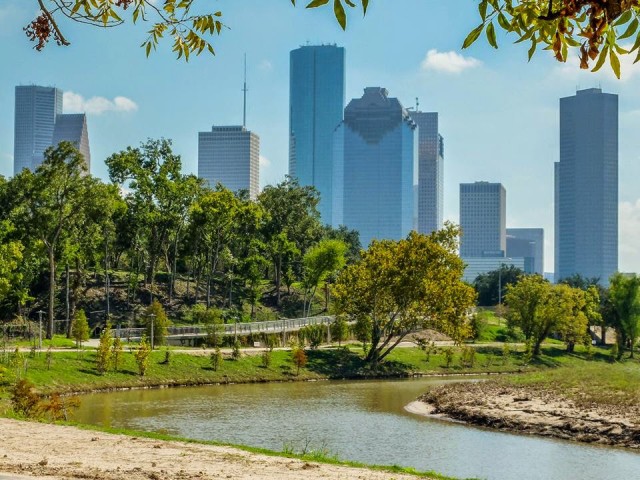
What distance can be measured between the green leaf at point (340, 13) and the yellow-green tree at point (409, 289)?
5518 cm

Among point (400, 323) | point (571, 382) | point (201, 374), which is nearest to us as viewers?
point (571, 382)

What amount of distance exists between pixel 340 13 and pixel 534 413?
101 feet

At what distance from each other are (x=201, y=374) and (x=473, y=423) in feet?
70.8

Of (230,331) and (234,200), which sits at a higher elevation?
(234,200)

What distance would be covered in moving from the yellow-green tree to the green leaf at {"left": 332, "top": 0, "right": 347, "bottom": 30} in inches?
2172

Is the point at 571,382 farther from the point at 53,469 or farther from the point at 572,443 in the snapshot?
the point at 53,469

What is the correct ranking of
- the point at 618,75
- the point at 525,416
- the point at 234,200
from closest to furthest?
the point at 618,75 → the point at 525,416 → the point at 234,200

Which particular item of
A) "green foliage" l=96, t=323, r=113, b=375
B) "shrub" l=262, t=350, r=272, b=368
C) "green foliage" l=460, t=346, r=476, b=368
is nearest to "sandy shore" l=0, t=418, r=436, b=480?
"green foliage" l=96, t=323, r=113, b=375

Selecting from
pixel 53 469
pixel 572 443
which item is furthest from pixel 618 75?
pixel 572 443

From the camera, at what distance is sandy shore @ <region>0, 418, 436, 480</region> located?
15180 millimetres

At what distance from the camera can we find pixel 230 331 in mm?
65125

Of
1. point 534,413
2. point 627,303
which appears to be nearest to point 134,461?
point 534,413

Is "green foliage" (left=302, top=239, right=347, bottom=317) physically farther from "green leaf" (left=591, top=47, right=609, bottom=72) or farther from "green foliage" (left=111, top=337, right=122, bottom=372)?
"green leaf" (left=591, top=47, right=609, bottom=72)

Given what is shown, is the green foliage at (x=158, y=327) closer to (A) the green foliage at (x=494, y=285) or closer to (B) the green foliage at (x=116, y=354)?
(B) the green foliage at (x=116, y=354)
